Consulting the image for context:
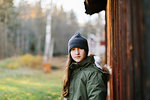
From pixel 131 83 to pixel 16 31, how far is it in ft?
107

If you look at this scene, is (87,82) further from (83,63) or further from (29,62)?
(29,62)

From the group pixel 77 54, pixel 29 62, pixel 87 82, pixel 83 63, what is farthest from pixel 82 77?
pixel 29 62

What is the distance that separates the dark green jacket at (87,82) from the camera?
203 cm

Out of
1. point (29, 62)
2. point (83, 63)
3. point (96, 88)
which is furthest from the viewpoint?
point (29, 62)

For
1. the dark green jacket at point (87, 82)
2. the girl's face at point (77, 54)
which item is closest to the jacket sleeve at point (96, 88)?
the dark green jacket at point (87, 82)

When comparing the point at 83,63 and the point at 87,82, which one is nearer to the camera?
the point at 87,82

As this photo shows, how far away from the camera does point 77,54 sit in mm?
2453

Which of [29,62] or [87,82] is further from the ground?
[87,82]

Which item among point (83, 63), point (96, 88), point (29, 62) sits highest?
point (83, 63)

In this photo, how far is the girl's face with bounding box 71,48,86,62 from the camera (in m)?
2.43

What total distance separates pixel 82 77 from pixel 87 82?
10 cm

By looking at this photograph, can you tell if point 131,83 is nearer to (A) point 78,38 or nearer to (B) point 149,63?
(B) point 149,63

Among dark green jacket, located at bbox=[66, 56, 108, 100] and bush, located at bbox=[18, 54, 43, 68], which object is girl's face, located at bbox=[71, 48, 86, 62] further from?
bush, located at bbox=[18, 54, 43, 68]

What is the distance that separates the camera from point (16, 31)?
31.8 m
